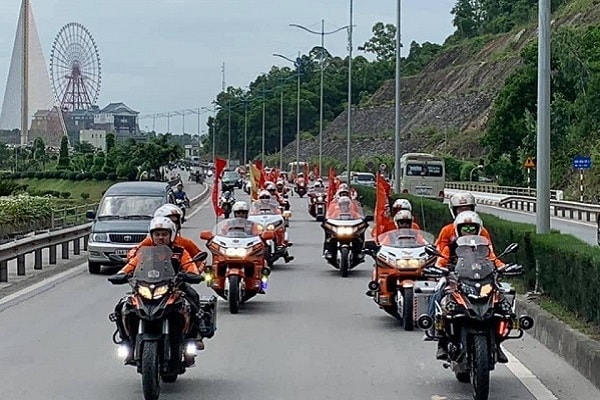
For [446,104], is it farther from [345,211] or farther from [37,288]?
[37,288]

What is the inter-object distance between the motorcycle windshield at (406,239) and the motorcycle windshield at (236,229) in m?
2.36

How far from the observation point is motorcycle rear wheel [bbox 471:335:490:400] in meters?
9.29

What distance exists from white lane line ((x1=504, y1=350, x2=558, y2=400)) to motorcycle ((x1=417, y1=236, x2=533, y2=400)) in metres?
0.63

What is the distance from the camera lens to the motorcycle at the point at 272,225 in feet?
73.8

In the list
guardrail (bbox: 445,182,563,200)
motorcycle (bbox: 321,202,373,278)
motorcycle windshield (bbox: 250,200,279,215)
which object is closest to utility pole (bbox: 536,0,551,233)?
motorcycle (bbox: 321,202,373,278)

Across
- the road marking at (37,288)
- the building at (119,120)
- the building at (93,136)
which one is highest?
the building at (119,120)

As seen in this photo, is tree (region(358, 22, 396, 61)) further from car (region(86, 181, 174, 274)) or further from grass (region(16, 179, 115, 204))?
car (region(86, 181, 174, 274))

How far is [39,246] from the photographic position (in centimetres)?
2128

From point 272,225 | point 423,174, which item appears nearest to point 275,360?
point 272,225

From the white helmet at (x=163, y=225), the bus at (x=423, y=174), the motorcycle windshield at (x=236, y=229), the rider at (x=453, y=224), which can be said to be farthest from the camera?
the bus at (x=423, y=174)

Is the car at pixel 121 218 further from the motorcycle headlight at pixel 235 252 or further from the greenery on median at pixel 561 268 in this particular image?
the greenery on median at pixel 561 268

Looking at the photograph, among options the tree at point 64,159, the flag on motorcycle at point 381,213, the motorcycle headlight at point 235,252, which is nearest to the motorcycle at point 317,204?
the flag on motorcycle at point 381,213

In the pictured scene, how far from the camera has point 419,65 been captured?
164250 mm

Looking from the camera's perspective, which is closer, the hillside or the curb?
the curb
